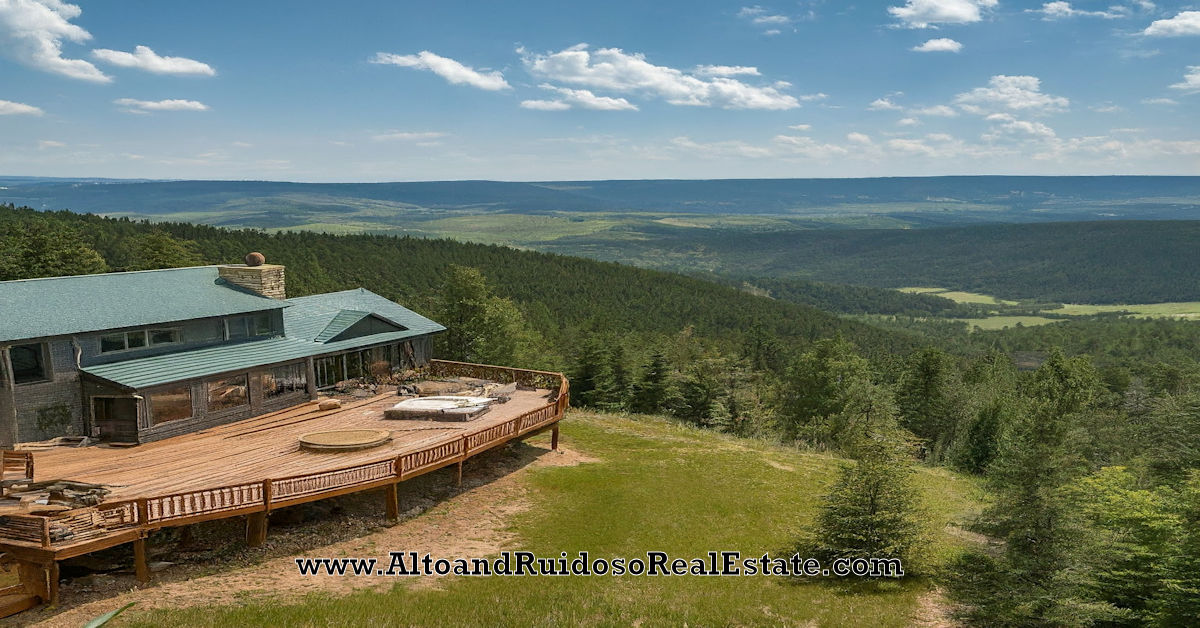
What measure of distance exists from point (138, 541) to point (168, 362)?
9713 millimetres

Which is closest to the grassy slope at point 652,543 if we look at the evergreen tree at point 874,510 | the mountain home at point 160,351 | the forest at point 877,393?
the evergreen tree at point 874,510

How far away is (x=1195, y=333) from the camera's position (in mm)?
147625

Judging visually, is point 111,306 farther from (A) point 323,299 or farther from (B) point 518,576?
(B) point 518,576

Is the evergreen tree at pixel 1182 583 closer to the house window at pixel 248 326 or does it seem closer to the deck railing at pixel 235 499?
the deck railing at pixel 235 499

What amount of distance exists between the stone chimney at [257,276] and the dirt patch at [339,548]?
35.6 feet

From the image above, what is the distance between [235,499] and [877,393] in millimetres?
47530

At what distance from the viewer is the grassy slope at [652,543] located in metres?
14.3

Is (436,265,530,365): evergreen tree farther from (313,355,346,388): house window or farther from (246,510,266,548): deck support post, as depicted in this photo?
(246,510,266,548): deck support post

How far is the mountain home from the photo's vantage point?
20.8 metres

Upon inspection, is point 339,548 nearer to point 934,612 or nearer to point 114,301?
point 114,301


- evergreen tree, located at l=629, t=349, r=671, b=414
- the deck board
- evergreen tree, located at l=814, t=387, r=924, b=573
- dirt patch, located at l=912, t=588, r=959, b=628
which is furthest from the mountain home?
evergreen tree, located at l=629, t=349, r=671, b=414

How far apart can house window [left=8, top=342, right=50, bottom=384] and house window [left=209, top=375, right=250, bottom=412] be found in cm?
465

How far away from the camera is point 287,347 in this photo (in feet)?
86.9

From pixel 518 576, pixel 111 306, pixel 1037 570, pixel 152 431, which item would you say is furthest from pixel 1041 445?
pixel 111 306
